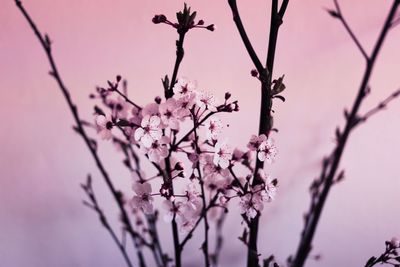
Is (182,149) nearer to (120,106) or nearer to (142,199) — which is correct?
(142,199)

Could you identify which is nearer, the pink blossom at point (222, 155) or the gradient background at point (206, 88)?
the pink blossom at point (222, 155)

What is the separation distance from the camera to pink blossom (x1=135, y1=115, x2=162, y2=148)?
0.49m

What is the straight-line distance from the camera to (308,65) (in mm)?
872

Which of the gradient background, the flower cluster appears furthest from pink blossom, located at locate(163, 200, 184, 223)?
the gradient background

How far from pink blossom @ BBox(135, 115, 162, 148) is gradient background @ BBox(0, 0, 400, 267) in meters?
0.39

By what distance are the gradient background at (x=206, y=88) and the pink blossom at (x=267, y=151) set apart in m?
0.35

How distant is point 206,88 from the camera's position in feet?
2.86

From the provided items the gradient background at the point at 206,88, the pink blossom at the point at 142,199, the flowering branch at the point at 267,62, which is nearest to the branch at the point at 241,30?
the flowering branch at the point at 267,62

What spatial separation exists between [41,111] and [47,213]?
0.22 meters

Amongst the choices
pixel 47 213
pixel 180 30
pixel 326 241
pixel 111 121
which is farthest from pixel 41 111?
pixel 326 241

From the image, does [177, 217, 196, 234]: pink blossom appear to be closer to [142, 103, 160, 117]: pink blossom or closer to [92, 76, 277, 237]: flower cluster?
[92, 76, 277, 237]: flower cluster

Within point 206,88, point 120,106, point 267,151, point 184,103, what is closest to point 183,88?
point 184,103

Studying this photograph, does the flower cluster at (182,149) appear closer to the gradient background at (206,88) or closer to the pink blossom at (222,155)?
the pink blossom at (222,155)

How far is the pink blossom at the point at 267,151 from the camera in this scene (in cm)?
52
